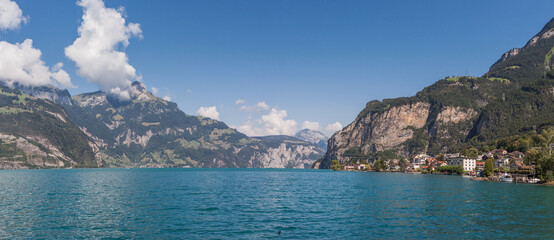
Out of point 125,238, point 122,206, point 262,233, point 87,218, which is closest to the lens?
point 125,238

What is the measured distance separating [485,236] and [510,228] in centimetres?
768

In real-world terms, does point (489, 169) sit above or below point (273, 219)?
above

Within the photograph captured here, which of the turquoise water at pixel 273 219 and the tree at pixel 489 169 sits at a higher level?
the tree at pixel 489 169

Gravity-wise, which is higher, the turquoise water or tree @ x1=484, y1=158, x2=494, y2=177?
tree @ x1=484, y1=158, x2=494, y2=177

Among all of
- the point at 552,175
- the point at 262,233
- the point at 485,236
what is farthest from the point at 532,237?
the point at 552,175

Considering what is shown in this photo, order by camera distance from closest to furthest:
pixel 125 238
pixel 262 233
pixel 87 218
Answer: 1. pixel 125 238
2. pixel 262 233
3. pixel 87 218

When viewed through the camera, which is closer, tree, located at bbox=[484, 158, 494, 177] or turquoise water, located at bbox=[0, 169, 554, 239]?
turquoise water, located at bbox=[0, 169, 554, 239]

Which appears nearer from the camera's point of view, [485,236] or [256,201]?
[485,236]

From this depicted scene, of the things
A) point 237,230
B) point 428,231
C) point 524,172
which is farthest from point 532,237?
point 524,172

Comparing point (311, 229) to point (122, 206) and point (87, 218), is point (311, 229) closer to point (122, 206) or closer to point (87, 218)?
point (87, 218)

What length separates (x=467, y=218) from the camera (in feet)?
174

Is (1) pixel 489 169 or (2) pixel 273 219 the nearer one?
(2) pixel 273 219

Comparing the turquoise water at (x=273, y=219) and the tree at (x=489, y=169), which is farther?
the tree at (x=489, y=169)

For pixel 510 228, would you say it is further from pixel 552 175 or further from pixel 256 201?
pixel 552 175
